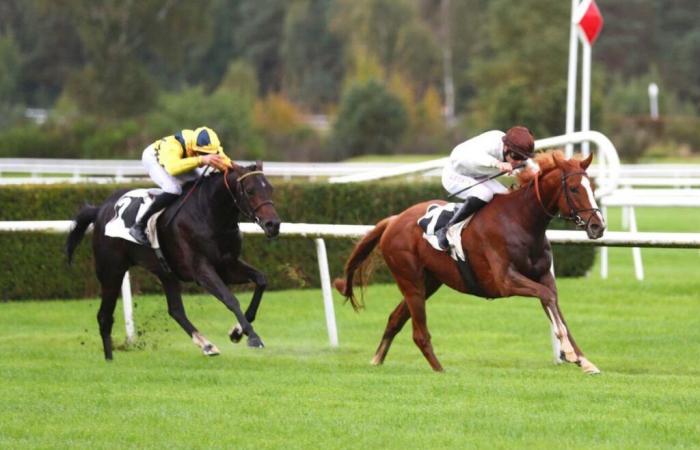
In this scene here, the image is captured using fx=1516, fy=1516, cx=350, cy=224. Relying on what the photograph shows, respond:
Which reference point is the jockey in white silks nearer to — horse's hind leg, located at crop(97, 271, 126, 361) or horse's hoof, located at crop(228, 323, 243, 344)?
horse's hoof, located at crop(228, 323, 243, 344)

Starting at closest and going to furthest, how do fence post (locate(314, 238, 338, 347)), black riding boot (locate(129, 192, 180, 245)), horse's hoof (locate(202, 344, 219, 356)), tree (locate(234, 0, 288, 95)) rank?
horse's hoof (locate(202, 344, 219, 356)) → black riding boot (locate(129, 192, 180, 245)) → fence post (locate(314, 238, 338, 347)) → tree (locate(234, 0, 288, 95))

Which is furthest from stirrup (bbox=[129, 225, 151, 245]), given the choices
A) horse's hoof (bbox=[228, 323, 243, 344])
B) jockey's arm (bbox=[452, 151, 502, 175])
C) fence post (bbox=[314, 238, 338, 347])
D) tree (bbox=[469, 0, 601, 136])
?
tree (bbox=[469, 0, 601, 136])

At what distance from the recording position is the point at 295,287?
1412 centimetres

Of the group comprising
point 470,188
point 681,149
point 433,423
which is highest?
point 470,188

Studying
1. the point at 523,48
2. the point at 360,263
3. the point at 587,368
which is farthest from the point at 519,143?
the point at 523,48

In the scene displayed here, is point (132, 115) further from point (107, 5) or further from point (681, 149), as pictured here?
point (681, 149)

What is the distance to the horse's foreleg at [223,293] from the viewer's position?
8.60 metres

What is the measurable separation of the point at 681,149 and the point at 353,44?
19.3m

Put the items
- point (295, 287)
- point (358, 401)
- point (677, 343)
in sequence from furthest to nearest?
point (295, 287), point (677, 343), point (358, 401)

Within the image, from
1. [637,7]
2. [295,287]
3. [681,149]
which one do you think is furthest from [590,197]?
[637,7]

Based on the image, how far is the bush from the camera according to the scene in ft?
138

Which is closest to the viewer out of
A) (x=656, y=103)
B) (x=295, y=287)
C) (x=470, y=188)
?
(x=470, y=188)

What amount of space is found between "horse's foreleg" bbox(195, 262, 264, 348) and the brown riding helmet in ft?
5.82

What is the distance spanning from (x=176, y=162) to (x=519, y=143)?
2.19 m
